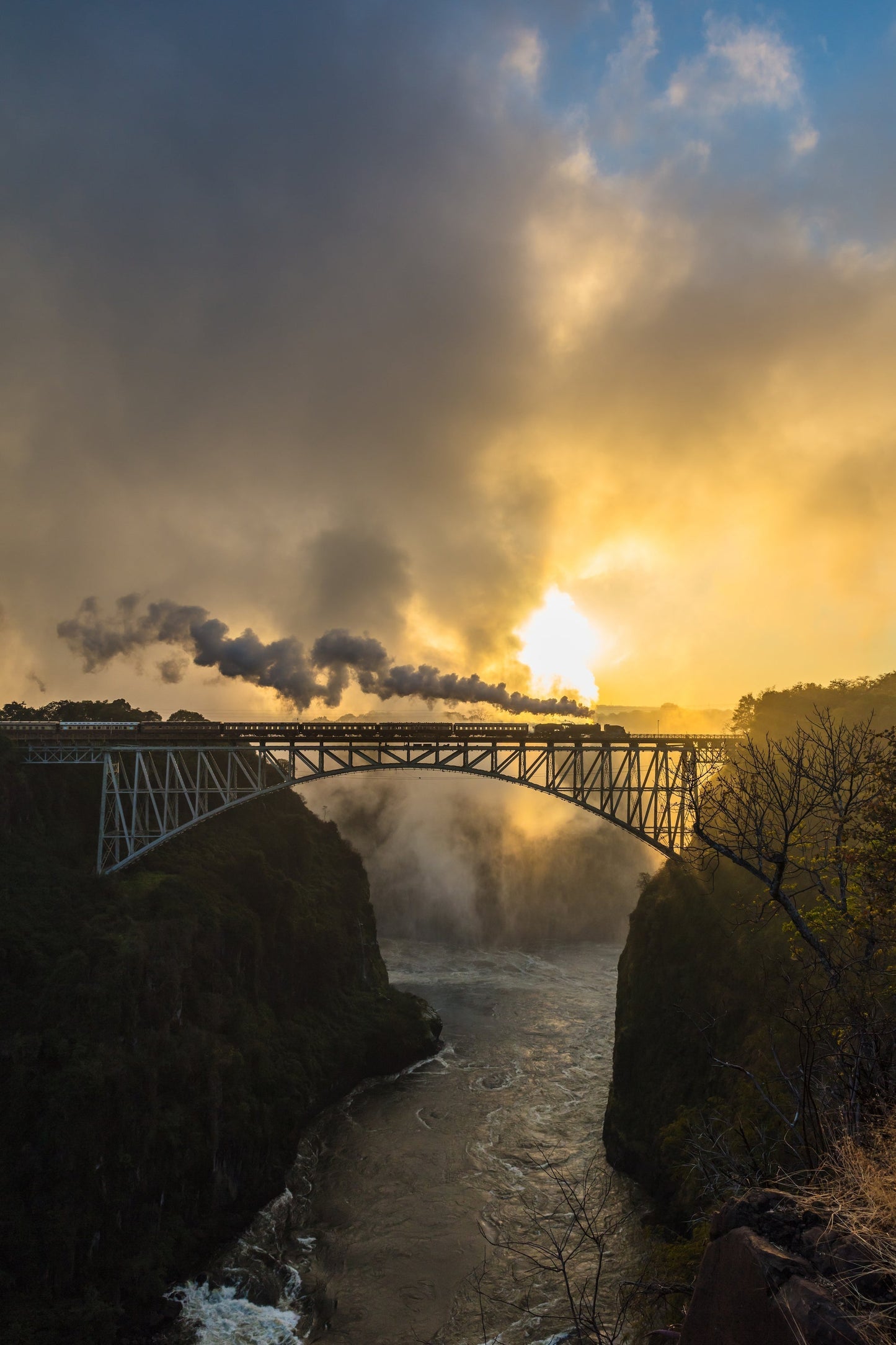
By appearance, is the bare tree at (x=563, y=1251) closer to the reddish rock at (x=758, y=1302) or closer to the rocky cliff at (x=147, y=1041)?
the rocky cliff at (x=147, y=1041)

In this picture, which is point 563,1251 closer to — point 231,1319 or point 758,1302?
point 231,1319

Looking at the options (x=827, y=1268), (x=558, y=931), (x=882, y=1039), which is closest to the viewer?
(x=827, y=1268)

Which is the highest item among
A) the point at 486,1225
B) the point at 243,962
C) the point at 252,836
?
the point at 252,836

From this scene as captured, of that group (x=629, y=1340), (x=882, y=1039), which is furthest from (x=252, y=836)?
(x=882, y=1039)

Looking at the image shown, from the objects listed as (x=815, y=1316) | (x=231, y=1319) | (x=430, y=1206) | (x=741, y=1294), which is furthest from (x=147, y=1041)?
(x=815, y=1316)

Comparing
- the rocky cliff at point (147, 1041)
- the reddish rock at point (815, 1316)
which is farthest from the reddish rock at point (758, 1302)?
the rocky cliff at point (147, 1041)

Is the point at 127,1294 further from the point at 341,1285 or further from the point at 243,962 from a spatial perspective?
the point at 243,962
